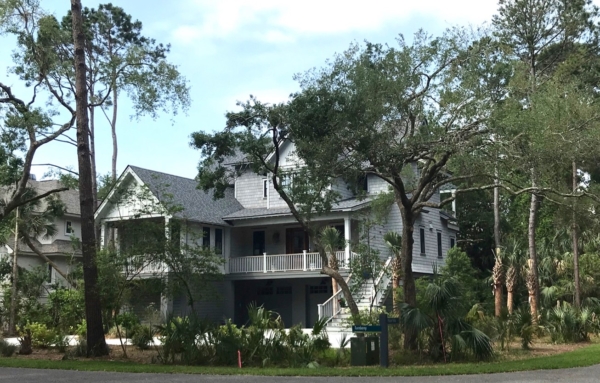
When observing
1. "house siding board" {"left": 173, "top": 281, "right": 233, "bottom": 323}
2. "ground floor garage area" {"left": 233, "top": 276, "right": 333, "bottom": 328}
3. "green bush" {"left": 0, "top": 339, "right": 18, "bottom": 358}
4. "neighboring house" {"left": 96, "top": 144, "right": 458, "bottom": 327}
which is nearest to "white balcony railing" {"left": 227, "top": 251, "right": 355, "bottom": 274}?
"neighboring house" {"left": 96, "top": 144, "right": 458, "bottom": 327}

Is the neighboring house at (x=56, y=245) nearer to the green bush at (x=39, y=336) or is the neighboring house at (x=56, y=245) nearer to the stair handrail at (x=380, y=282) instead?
the green bush at (x=39, y=336)

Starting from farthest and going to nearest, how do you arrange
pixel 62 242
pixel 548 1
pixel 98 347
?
pixel 62 242, pixel 548 1, pixel 98 347

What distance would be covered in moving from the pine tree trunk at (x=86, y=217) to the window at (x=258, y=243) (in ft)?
48.9

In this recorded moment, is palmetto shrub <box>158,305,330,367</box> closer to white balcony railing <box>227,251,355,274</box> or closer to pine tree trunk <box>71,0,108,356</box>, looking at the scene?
pine tree trunk <box>71,0,108,356</box>

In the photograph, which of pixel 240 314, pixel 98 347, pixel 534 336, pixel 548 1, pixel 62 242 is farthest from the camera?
pixel 62 242

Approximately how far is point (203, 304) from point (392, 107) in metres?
17.9

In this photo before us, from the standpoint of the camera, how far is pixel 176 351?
18656 millimetres

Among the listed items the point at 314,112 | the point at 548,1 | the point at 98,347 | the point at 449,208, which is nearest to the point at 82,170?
the point at 98,347

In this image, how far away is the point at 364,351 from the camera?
675 inches

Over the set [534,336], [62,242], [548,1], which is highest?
[548,1]

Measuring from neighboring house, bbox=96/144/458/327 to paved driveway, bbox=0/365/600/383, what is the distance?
14.8m

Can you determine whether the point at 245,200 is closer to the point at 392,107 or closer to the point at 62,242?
the point at 62,242

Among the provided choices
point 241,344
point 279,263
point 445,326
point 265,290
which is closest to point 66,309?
point 279,263

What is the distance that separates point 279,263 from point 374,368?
52.9 feet
